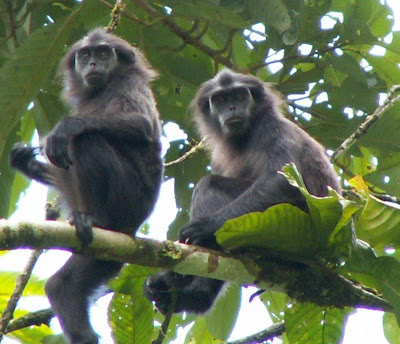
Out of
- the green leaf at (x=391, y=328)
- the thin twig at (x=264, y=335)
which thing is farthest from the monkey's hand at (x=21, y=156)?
the green leaf at (x=391, y=328)

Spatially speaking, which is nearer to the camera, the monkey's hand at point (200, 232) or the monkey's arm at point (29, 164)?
the monkey's hand at point (200, 232)

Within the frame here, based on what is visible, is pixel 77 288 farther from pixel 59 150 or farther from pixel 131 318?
pixel 131 318

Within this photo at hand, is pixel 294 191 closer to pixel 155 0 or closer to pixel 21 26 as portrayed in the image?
pixel 155 0

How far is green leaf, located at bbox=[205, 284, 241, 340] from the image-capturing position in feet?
23.8

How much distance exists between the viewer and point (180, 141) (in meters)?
8.00

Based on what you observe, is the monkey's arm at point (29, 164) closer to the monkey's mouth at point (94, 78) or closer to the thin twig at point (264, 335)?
the monkey's mouth at point (94, 78)

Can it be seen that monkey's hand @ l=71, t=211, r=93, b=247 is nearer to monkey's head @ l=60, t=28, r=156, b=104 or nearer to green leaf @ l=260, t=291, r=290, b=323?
monkey's head @ l=60, t=28, r=156, b=104

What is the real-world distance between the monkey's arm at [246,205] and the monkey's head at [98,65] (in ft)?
4.53

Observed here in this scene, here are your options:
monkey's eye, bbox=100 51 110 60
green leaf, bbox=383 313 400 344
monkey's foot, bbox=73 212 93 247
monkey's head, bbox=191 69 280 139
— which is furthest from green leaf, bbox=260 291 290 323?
monkey's foot, bbox=73 212 93 247

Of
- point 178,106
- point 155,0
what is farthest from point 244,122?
point 155,0

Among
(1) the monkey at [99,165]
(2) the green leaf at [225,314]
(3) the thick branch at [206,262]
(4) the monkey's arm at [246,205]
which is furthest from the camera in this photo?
(2) the green leaf at [225,314]

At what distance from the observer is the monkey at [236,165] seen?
20.6 ft

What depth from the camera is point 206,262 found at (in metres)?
5.42

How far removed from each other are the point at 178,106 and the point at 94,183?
211 centimetres
